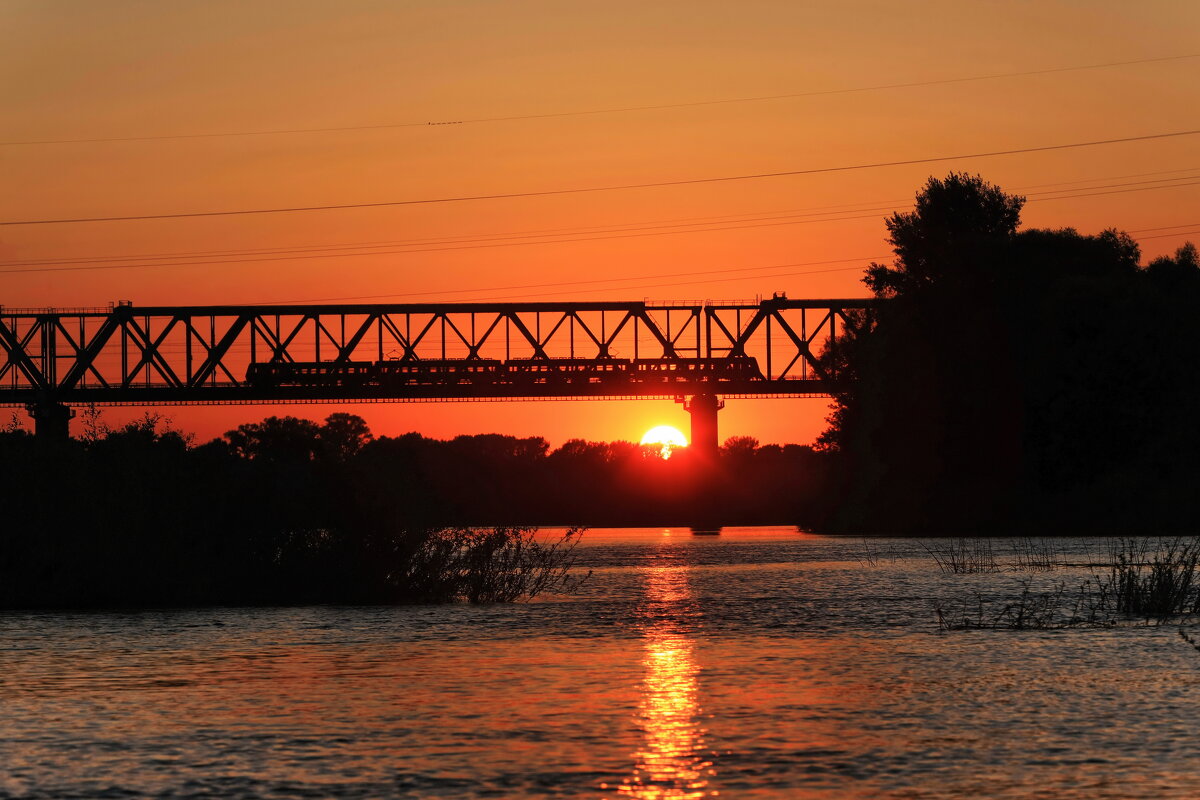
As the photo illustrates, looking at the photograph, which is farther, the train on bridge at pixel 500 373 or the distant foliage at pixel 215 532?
the train on bridge at pixel 500 373

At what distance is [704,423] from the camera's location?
11700cm

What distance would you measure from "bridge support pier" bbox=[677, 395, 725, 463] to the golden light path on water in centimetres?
8603

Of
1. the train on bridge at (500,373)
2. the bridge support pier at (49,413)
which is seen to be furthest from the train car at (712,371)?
the bridge support pier at (49,413)

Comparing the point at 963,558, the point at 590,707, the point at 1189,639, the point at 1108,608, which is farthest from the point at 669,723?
the point at 963,558

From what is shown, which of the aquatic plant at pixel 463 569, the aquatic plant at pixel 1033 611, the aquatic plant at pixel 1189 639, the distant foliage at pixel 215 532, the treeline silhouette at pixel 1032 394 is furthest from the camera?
the treeline silhouette at pixel 1032 394

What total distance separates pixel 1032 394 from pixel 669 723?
55627mm

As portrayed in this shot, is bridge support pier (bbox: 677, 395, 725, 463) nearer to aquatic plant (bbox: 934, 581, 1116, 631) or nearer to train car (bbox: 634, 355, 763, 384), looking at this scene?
train car (bbox: 634, 355, 763, 384)

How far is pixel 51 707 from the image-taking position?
18000mm

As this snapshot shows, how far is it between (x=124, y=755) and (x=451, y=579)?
20179 millimetres

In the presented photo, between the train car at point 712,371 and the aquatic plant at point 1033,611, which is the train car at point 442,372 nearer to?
the train car at point 712,371

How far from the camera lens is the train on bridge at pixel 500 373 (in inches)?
4592

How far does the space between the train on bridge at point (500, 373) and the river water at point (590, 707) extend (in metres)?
85.3

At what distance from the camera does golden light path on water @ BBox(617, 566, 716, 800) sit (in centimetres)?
1290

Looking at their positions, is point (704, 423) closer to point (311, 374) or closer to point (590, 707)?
point (311, 374)
